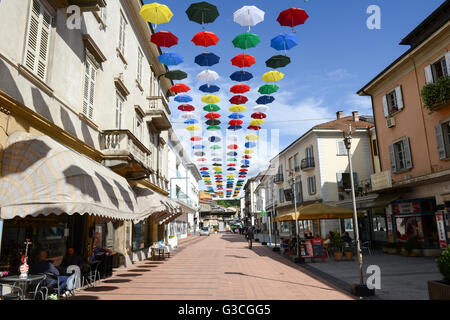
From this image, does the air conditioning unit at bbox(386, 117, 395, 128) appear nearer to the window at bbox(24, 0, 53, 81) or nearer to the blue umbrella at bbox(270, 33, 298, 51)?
the blue umbrella at bbox(270, 33, 298, 51)

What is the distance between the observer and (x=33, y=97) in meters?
8.20

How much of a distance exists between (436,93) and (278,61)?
28.9 ft

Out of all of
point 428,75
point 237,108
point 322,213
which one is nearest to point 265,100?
point 237,108

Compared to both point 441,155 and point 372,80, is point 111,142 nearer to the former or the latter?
point 441,155

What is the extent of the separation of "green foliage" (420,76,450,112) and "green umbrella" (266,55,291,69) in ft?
27.3

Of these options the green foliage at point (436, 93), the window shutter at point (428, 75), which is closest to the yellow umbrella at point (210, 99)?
the green foliage at point (436, 93)

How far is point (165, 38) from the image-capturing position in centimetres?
1302

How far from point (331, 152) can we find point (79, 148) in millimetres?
27682

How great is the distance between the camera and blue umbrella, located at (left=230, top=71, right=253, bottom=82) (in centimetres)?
1466

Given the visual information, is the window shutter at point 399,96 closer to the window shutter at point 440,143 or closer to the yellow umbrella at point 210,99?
the window shutter at point 440,143

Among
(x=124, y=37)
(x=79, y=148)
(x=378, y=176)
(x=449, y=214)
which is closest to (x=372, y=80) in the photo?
(x=378, y=176)

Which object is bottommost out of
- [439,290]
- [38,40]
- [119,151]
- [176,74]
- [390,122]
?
[439,290]

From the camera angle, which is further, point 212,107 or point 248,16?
point 212,107

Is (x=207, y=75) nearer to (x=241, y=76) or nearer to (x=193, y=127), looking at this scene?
(x=241, y=76)
